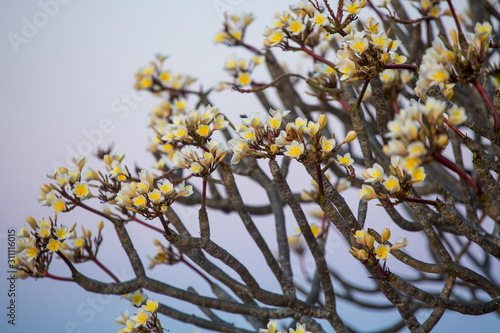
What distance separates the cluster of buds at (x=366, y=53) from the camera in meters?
0.92

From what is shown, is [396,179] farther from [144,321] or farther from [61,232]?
[61,232]

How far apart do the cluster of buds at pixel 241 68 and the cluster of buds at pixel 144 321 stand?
82 centimetres

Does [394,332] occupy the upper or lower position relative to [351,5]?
lower

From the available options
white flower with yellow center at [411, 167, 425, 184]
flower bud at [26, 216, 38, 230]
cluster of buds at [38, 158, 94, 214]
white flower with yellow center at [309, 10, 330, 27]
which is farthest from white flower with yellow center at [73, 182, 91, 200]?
white flower with yellow center at [411, 167, 425, 184]

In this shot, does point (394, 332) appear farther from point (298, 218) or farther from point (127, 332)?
point (127, 332)

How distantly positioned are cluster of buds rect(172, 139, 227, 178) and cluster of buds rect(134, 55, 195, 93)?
0.78 meters

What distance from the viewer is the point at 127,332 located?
1074mm

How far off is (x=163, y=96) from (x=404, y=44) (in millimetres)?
849

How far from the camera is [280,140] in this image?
918 mm

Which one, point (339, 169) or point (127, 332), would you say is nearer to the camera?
point (127, 332)

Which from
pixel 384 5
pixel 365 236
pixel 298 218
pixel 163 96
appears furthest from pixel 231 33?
pixel 365 236

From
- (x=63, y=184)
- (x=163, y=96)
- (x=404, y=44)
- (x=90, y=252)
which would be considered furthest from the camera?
(x=163, y=96)

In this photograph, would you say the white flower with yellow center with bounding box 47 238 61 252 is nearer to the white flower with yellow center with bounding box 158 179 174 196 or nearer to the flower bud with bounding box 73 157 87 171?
the flower bud with bounding box 73 157 87 171

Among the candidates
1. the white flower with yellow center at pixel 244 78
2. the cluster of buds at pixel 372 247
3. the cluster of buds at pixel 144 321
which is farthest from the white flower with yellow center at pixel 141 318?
the white flower with yellow center at pixel 244 78
